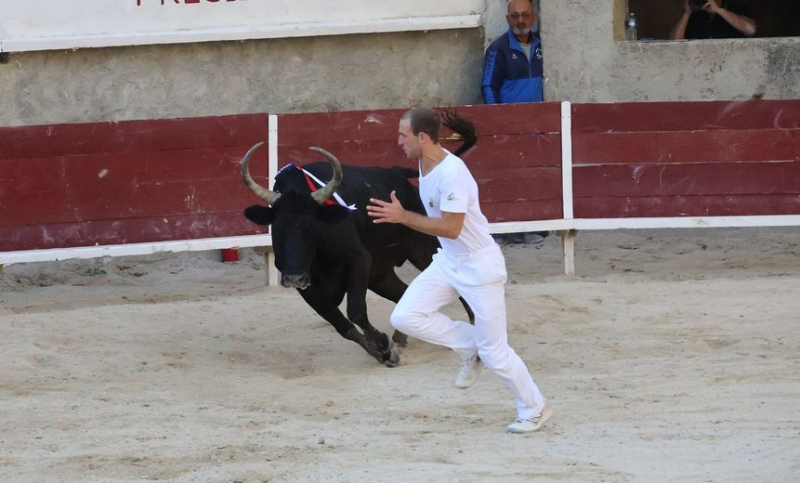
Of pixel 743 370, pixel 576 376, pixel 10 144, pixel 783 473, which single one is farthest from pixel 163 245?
pixel 783 473

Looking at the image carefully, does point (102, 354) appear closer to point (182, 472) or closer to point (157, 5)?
point (182, 472)

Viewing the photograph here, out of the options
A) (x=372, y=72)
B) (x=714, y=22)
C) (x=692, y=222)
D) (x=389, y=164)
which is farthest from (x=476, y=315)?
(x=714, y=22)

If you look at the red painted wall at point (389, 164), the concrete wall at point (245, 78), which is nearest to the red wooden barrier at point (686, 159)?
the red painted wall at point (389, 164)

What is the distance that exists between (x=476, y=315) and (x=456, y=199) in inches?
17.5

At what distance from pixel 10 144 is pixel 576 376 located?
4.11m

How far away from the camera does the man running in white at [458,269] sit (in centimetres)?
547

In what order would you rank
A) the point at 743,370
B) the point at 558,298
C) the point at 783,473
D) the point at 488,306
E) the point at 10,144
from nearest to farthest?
the point at 783,473 < the point at 488,306 < the point at 743,370 < the point at 558,298 < the point at 10,144

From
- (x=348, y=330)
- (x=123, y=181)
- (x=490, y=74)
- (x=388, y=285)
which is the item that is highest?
→ (x=490, y=74)

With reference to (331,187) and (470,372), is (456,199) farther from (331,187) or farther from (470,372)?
(331,187)

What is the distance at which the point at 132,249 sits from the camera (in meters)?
9.45

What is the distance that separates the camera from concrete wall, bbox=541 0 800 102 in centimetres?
1038

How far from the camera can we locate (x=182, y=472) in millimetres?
5164

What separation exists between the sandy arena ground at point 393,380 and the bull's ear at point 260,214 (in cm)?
74

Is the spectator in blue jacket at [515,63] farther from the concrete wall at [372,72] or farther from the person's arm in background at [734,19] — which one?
the person's arm in background at [734,19]
